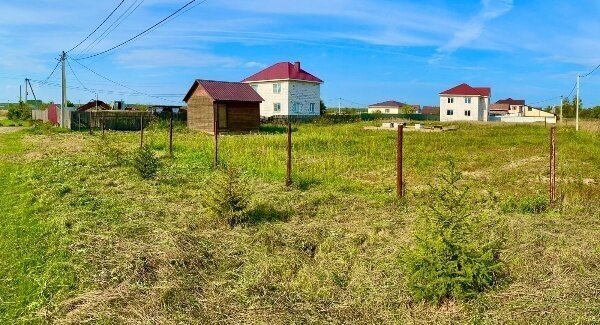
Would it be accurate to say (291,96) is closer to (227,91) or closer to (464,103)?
(227,91)

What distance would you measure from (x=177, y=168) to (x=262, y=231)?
21.7 feet

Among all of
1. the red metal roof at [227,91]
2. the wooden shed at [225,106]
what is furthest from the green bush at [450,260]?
the red metal roof at [227,91]

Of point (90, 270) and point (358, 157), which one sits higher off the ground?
point (358, 157)

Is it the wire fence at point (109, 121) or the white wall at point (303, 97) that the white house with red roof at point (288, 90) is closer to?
the white wall at point (303, 97)

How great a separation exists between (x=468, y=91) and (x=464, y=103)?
4.84 feet

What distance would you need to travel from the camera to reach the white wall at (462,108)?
57.6 metres

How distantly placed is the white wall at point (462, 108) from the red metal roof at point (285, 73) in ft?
64.6

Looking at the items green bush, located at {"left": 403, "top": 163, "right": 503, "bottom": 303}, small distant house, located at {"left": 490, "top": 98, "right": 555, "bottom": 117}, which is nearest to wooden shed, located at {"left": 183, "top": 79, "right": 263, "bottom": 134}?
green bush, located at {"left": 403, "top": 163, "right": 503, "bottom": 303}

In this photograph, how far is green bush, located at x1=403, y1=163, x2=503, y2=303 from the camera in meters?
4.07

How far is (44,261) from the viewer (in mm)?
5355

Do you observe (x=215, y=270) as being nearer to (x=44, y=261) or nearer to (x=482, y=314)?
(x=44, y=261)

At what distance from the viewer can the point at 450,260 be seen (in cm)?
418

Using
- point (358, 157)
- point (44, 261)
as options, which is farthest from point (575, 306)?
point (358, 157)

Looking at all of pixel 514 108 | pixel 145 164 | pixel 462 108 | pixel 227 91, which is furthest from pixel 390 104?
pixel 145 164
